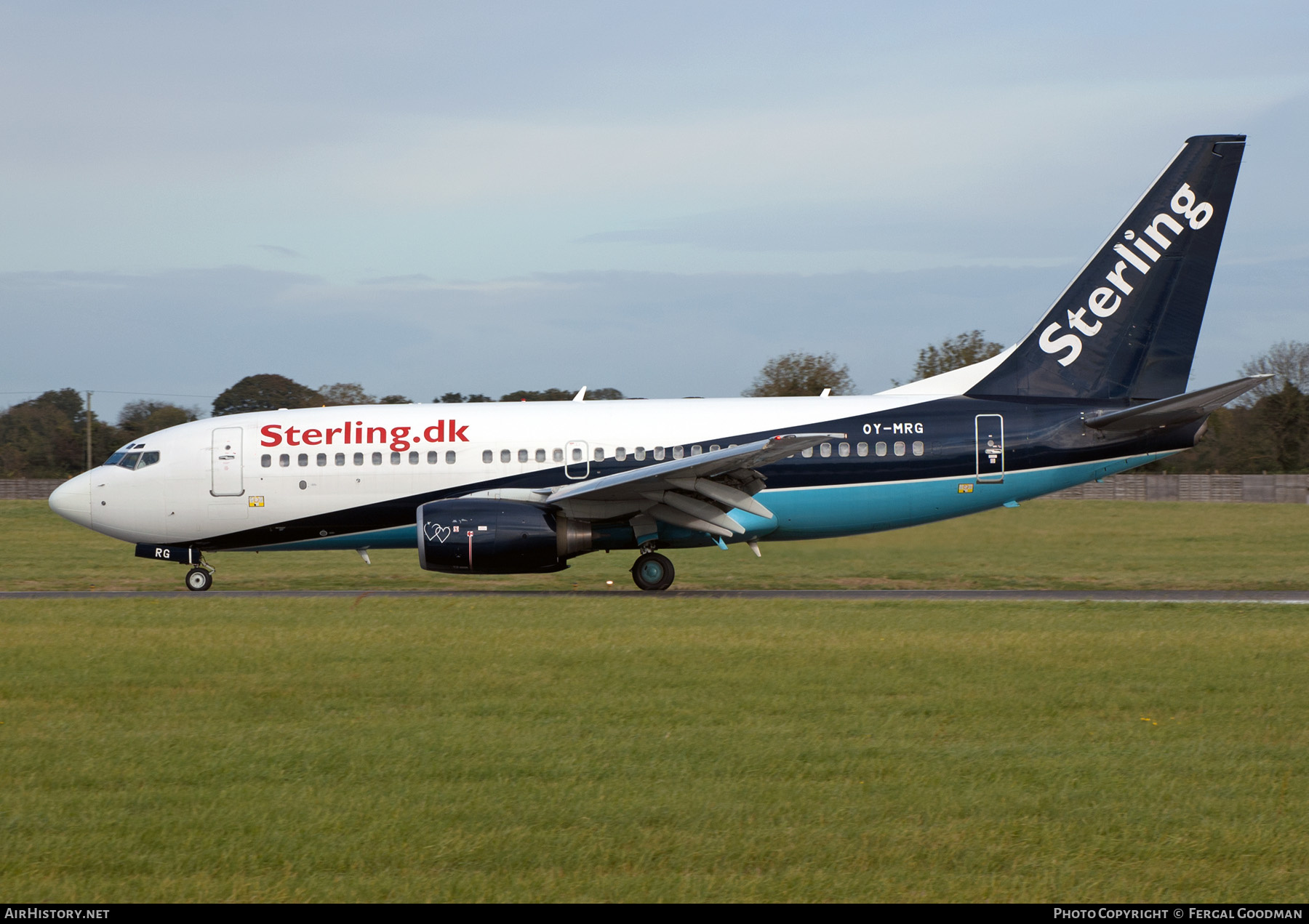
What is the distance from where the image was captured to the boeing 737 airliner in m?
20.1

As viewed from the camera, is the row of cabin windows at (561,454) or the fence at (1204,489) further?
the fence at (1204,489)

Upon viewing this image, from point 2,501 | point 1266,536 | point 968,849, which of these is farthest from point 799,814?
point 2,501

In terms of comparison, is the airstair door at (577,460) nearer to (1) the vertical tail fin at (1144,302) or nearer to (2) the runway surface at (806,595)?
(2) the runway surface at (806,595)

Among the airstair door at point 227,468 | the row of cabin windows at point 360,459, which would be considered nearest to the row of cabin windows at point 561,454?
the row of cabin windows at point 360,459

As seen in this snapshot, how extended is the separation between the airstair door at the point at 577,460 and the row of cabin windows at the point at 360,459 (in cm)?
204

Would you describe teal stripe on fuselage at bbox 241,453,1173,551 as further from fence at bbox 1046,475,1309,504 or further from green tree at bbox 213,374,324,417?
green tree at bbox 213,374,324,417

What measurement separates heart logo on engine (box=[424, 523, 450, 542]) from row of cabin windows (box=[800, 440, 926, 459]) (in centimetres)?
632

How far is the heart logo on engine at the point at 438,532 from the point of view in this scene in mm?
18234

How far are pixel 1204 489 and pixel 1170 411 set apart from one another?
4177cm

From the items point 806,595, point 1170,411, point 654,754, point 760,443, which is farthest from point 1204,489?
point 654,754

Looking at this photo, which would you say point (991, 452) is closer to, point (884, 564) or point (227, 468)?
point (884, 564)

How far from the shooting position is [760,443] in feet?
64.1

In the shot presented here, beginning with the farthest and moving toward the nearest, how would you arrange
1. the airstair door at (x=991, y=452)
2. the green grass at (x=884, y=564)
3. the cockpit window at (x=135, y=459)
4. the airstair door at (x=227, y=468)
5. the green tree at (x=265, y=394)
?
the green tree at (x=265, y=394) < the green grass at (x=884, y=564) < the cockpit window at (x=135, y=459) < the airstair door at (x=227, y=468) < the airstair door at (x=991, y=452)

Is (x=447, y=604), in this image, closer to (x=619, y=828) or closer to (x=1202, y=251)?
(x=619, y=828)
